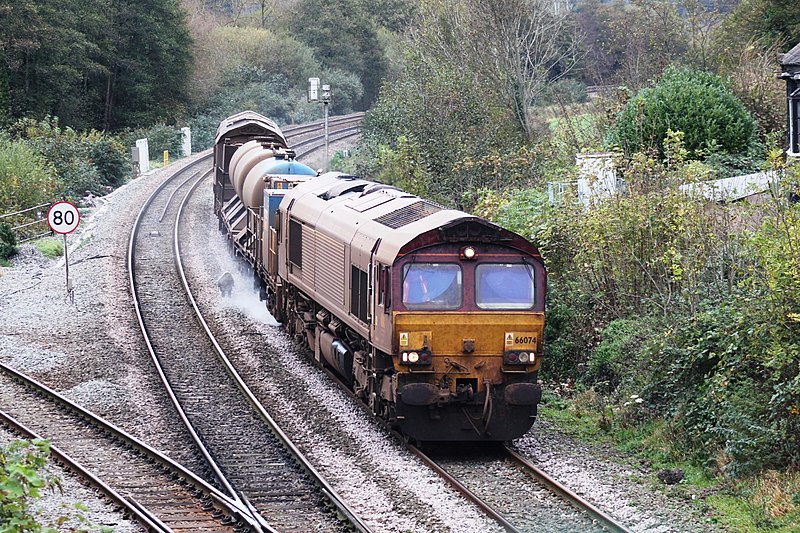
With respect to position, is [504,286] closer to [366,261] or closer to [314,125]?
[366,261]

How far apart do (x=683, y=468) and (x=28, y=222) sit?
80.7 feet

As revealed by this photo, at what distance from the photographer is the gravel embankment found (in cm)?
1114

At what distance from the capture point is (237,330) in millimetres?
21484

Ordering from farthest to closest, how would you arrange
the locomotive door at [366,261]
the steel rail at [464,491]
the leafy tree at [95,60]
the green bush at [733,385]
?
1. the leafy tree at [95,60]
2. the locomotive door at [366,261]
3. the green bush at [733,385]
4. the steel rail at [464,491]

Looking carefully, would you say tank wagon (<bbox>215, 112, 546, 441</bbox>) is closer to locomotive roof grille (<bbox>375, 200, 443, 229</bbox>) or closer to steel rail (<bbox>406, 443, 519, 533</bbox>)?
locomotive roof grille (<bbox>375, 200, 443, 229</bbox>)

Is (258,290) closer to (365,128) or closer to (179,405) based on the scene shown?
(179,405)

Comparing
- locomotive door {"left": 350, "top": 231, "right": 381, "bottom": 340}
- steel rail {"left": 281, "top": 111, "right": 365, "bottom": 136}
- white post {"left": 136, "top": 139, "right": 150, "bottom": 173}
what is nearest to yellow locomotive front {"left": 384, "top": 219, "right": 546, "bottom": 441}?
locomotive door {"left": 350, "top": 231, "right": 381, "bottom": 340}

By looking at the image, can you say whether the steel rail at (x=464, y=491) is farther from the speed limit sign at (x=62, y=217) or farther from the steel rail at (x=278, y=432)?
the speed limit sign at (x=62, y=217)

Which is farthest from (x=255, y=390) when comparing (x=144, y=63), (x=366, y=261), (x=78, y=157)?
(x=144, y=63)

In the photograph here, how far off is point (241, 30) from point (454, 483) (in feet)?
215

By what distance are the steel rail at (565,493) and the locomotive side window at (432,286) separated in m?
2.01

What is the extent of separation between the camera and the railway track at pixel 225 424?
11.1 meters

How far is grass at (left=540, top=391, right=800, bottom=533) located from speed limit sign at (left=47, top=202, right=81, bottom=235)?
12169mm

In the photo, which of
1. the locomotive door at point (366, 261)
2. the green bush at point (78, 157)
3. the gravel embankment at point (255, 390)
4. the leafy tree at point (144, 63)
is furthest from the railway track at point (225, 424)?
the leafy tree at point (144, 63)
